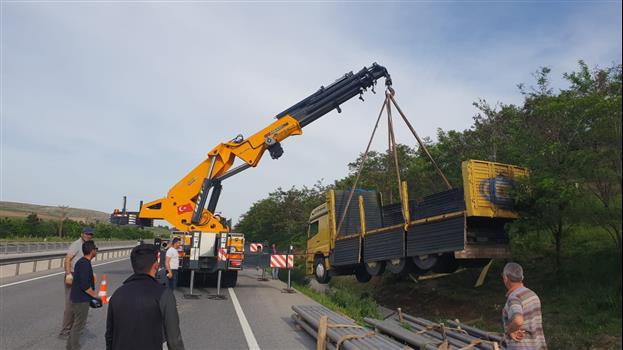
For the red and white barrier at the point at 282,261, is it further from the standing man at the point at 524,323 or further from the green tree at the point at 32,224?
the green tree at the point at 32,224

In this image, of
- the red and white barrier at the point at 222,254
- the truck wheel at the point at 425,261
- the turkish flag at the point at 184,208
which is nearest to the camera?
the truck wheel at the point at 425,261

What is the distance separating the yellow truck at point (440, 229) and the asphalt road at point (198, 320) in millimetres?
2311

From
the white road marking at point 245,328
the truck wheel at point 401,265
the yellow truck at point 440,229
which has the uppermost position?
the yellow truck at point 440,229

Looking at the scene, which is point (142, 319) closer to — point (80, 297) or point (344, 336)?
point (80, 297)

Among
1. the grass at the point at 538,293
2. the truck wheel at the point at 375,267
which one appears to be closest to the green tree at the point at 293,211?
the grass at the point at 538,293

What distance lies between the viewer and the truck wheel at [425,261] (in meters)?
10.4

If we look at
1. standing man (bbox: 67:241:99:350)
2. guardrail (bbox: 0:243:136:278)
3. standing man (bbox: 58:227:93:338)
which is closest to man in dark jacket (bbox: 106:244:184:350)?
standing man (bbox: 67:241:99:350)

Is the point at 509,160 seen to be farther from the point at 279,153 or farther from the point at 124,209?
the point at 124,209

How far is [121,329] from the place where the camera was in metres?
3.12

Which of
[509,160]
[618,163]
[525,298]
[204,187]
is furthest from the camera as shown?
[204,187]

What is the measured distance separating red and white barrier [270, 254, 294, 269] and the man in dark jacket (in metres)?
12.5

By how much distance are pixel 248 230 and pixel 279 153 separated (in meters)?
54.2

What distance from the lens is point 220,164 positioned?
53.1ft

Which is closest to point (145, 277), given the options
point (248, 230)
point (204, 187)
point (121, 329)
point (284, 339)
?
point (121, 329)
